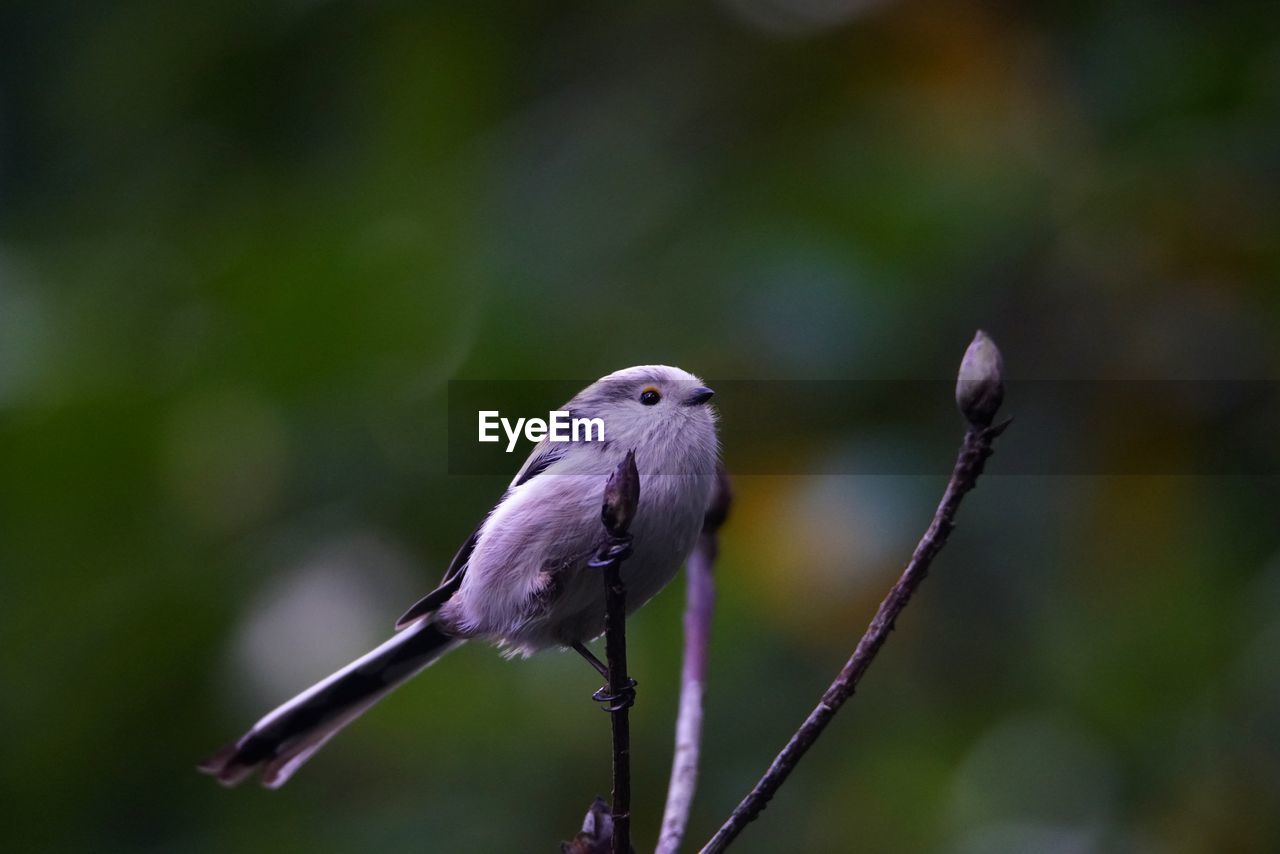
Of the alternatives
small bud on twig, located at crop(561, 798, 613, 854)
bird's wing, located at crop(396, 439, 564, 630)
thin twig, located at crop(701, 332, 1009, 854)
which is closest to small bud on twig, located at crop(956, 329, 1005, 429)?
thin twig, located at crop(701, 332, 1009, 854)

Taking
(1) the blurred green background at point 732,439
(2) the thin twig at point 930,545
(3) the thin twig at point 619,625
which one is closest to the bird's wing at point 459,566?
(1) the blurred green background at point 732,439

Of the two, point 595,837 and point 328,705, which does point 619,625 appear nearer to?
point 595,837

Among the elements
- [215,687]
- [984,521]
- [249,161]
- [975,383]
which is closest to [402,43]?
[249,161]

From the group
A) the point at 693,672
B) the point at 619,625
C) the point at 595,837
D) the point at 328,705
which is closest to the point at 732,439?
the point at 328,705

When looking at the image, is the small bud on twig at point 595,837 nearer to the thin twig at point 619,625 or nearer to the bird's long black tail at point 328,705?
the thin twig at point 619,625

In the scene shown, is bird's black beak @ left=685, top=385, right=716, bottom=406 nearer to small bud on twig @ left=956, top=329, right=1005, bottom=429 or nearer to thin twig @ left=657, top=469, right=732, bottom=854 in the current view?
thin twig @ left=657, top=469, right=732, bottom=854

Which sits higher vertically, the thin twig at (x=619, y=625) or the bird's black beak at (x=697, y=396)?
the bird's black beak at (x=697, y=396)

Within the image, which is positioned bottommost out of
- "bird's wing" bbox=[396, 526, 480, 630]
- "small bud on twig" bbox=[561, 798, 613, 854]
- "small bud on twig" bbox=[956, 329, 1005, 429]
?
"small bud on twig" bbox=[561, 798, 613, 854]

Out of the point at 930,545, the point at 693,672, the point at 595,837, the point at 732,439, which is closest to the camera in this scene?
the point at 930,545
